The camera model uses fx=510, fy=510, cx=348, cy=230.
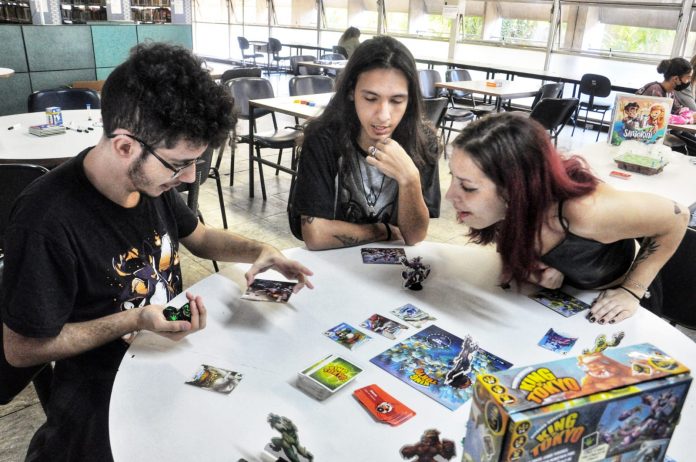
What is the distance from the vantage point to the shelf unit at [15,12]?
702 cm

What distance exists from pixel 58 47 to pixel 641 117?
686 centimetres

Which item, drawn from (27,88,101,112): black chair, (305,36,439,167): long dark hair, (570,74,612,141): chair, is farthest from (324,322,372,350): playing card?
(570,74,612,141): chair

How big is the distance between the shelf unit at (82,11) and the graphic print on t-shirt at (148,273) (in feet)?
24.7

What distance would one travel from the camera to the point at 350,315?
135 cm

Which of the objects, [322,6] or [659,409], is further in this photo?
[322,6]

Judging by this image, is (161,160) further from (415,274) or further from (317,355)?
(415,274)

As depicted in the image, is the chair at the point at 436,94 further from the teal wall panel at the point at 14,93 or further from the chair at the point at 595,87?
the teal wall panel at the point at 14,93

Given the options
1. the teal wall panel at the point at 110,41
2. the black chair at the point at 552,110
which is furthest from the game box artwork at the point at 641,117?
the teal wall panel at the point at 110,41

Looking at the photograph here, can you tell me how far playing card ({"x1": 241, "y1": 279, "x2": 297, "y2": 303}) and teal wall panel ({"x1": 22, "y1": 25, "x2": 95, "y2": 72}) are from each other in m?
6.65

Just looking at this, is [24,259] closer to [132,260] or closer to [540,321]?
[132,260]

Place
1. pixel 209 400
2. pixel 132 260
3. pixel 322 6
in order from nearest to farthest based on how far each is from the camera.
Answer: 1. pixel 209 400
2. pixel 132 260
3. pixel 322 6

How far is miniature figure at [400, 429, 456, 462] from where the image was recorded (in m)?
0.92

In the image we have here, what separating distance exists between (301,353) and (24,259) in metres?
0.63

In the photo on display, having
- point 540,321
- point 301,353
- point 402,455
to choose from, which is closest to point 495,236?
point 540,321
